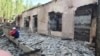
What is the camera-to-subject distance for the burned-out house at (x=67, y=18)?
9.16 metres

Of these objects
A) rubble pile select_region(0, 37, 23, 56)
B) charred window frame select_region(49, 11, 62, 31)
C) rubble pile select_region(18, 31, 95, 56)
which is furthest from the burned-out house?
rubble pile select_region(0, 37, 23, 56)

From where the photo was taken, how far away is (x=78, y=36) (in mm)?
9930

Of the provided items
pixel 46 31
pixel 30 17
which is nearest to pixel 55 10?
pixel 46 31

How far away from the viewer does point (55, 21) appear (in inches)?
526

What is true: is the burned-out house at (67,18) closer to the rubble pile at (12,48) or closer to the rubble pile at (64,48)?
the rubble pile at (64,48)

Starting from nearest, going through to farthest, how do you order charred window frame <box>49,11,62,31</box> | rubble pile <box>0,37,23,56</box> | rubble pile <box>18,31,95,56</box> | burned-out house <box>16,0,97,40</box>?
rubble pile <box>18,31,95,56</box> < burned-out house <box>16,0,97,40</box> < rubble pile <box>0,37,23,56</box> < charred window frame <box>49,11,62,31</box>

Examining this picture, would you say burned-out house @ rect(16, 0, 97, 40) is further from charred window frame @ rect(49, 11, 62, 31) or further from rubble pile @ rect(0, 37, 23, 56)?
rubble pile @ rect(0, 37, 23, 56)

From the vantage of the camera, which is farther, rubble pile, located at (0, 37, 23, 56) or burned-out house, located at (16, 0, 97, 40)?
rubble pile, located at (0, 37, 23, 56)

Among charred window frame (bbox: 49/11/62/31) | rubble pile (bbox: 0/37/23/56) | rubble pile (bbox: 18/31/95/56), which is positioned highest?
charred window frame (bbox: 49/11/62/31)

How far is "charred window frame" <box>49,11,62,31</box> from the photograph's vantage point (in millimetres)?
12602

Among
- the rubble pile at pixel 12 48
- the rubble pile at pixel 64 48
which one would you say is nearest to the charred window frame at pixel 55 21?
the rubble pile at pixel 64 48

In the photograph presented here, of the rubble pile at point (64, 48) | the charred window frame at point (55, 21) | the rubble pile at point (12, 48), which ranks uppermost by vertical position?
the charred window frame at point (55, 21)

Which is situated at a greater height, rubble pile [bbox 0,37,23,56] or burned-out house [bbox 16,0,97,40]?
burned-out house [bbox 16,0,97,40]

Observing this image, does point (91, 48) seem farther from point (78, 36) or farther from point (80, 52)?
point (78, 36)
